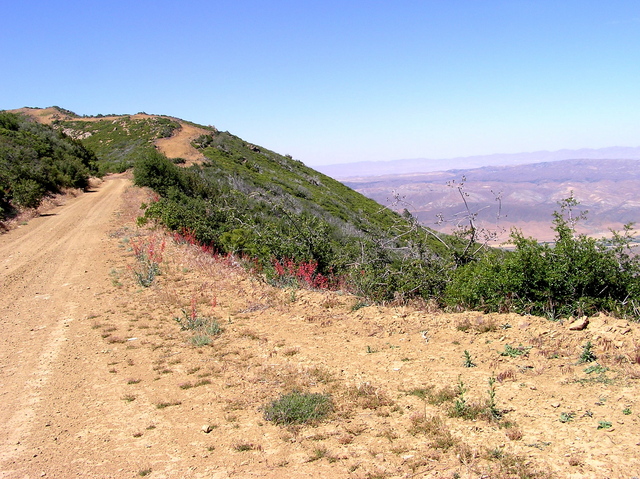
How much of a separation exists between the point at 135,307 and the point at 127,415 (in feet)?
11.8

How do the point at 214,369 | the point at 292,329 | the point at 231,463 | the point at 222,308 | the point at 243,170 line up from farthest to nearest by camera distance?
the point at 243,170 → the point at 222,308 → the point at 292,329 → the point at 214,369 → the point at 231,463

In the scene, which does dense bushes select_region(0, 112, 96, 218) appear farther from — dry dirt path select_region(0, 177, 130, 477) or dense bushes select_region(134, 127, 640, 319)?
dense bushes select_region(134, 127, 640, 319)

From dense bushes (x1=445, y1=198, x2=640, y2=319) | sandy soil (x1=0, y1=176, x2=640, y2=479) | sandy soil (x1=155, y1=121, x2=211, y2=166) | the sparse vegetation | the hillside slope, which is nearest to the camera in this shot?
sandy soil (x1=0, y1=176, x2=640, y2=479)

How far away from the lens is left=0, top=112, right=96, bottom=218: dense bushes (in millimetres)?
18312

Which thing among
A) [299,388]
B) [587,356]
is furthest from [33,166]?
[587,356]

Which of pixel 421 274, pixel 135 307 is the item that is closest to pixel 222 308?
pixel 135 307

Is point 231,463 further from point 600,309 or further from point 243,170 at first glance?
point 243,170

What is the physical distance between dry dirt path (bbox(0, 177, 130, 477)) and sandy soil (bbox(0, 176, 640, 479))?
3cm

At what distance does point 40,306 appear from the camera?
7680mm

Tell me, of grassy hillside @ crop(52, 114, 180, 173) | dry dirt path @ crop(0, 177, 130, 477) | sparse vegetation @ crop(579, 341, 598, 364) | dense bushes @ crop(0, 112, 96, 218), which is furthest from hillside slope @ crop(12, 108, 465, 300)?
dense bushes @ crop(0, 112, 96, 218)

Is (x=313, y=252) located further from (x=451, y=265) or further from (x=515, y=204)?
(x=515, y=204)

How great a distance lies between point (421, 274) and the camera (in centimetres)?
739

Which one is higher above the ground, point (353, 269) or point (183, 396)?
point (353, 269)

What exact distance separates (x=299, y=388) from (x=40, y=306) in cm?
562
